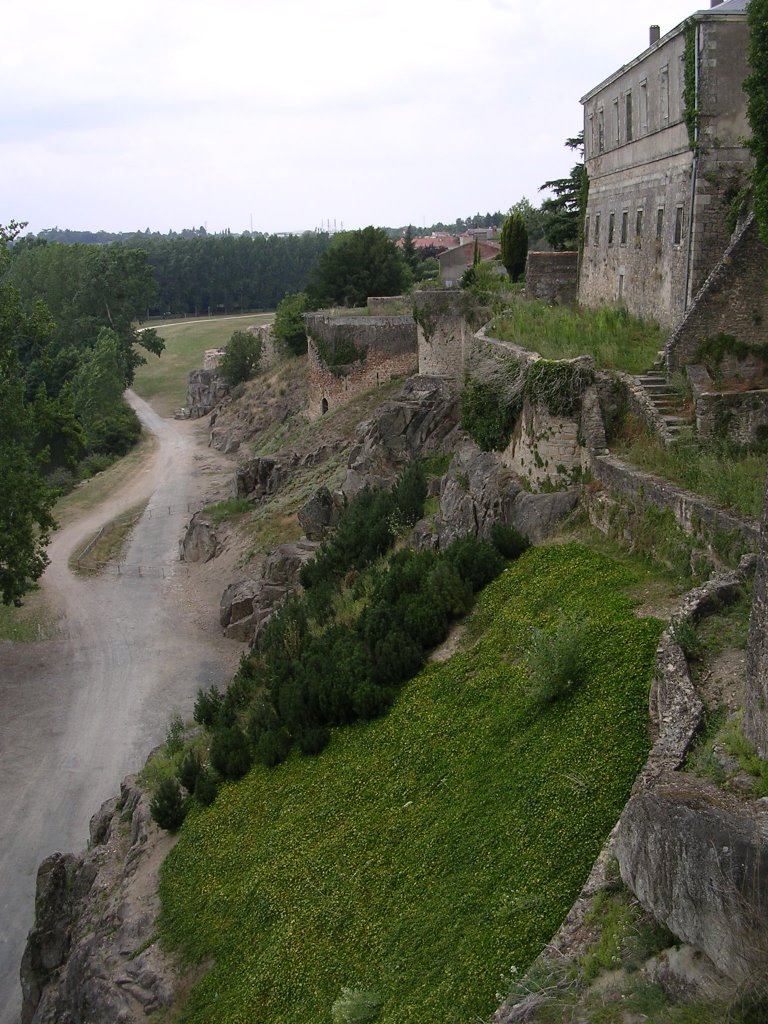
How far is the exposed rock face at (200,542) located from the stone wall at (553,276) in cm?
1181

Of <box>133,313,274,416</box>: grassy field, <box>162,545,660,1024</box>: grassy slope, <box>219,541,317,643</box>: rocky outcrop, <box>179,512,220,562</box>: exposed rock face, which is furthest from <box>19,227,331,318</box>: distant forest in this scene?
<box>162,545,660,1024</box>: grassy slope

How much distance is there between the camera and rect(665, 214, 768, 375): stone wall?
16234mm

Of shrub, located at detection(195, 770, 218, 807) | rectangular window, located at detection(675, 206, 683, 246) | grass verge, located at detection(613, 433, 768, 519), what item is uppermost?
rectangular window, located at detection(675, 206, 683, 246)

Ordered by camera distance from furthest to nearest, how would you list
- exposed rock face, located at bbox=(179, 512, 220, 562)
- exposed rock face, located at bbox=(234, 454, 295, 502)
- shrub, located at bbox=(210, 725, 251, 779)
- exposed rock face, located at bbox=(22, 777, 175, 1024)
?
1. exposed rock face, located at bbox=(234, 454, 295, 502)
2. exposed rock face, located at bbox=(179, 512, 220, 562)
3. shrub, located at bbox=(210, 725, 251, 779)
4. exposed rock face, located at bbox=(22, 777, 175, 1024)

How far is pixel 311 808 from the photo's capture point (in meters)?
12.3

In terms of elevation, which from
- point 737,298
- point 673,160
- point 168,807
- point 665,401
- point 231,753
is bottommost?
point 168,807

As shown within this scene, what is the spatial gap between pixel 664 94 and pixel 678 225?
2704 mm

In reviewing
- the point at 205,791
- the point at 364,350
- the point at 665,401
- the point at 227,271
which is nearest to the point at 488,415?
the point at 665,401

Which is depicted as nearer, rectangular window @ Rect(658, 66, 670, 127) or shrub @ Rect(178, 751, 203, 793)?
shrub @ Rect(178, 751, 203, 793)

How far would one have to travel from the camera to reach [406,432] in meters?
25.8

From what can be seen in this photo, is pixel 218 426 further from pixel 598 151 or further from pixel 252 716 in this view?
pixel 252 716

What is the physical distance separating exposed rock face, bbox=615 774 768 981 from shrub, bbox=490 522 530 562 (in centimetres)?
793

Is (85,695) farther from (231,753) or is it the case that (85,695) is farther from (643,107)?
(643,107)

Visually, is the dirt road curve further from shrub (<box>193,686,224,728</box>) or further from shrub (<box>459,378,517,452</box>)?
shrub (<box>459,378,517,452</box>)
